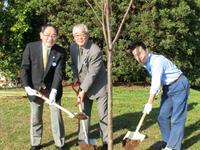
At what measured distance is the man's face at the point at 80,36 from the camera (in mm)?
6539

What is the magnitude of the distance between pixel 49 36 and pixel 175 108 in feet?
6.53

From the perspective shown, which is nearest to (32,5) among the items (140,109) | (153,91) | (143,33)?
(143,33)

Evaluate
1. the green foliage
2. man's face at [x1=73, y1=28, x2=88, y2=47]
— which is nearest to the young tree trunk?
man's face at [x1=73, y1=28, x2=88, y2=47]

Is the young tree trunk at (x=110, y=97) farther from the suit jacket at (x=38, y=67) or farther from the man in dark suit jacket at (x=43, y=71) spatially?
the suit jacket at (x=38, y=67)

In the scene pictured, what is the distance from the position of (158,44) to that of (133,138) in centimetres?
942

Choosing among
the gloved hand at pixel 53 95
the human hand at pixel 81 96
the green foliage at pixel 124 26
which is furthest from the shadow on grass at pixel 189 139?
the green foliage at pixel 124 26

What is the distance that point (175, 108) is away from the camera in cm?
684

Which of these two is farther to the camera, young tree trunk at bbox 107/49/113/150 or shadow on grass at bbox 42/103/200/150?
shadow on grass at bbox 42/103/200/150

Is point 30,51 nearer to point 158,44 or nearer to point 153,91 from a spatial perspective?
point 153,91

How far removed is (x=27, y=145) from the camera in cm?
752

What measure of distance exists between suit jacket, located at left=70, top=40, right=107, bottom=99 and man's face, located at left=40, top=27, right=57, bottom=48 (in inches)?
17.2

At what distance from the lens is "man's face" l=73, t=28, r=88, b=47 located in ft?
21.5

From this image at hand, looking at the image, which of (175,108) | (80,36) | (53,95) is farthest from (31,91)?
(175,108)

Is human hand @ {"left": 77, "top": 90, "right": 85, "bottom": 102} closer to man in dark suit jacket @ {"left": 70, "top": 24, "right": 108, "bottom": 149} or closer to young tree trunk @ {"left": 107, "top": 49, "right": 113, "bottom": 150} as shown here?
man in dark suit jacket @ {"left": 70, "top": 24, "right": 108, "bottom": 149}
